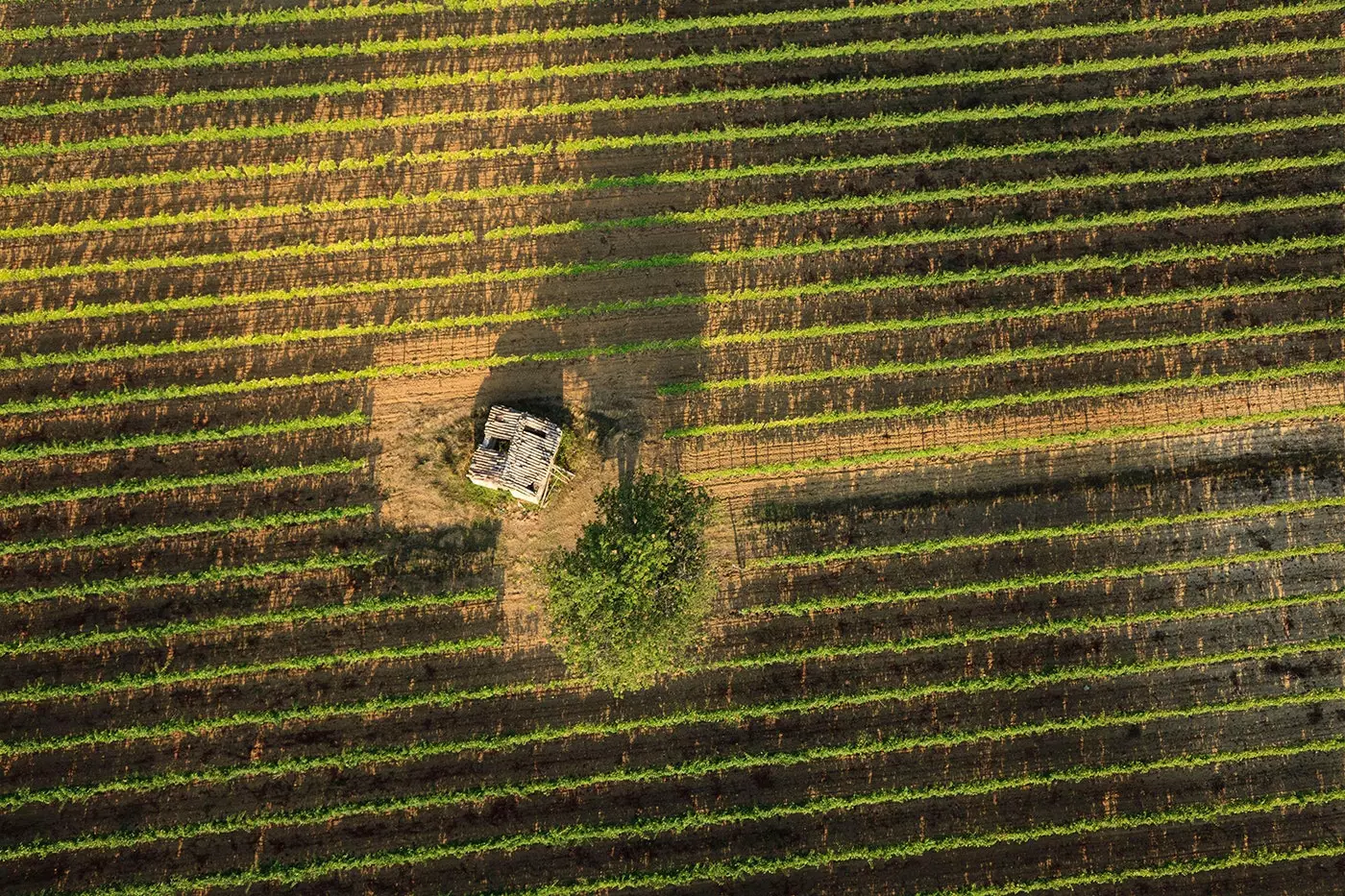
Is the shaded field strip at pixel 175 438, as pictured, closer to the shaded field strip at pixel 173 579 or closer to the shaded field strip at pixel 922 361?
the shaded field strip at pixel 173 579

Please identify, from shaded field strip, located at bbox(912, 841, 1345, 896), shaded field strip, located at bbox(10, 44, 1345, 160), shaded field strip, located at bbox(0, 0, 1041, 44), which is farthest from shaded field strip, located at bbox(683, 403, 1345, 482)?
shaded field strip, located at bbox(0, 0, 1041, 44)

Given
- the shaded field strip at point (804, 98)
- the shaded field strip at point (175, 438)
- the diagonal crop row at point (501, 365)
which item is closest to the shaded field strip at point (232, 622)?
the shaded field strip at point (175, 438)

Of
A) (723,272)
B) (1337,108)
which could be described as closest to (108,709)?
(723,272)

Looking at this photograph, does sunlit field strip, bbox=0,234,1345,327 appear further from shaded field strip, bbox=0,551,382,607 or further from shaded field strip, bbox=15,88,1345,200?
shaded field strip, bbox=0,551,382,607

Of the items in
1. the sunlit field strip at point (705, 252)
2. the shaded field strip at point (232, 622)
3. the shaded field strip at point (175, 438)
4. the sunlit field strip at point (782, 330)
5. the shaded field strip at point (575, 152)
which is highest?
the shaded field strip at point (575, 152)

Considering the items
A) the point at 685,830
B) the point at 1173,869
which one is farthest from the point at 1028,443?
the point at 685,830

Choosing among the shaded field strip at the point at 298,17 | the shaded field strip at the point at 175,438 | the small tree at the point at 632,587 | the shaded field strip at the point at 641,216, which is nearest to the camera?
the small tree at the point at 632,587
